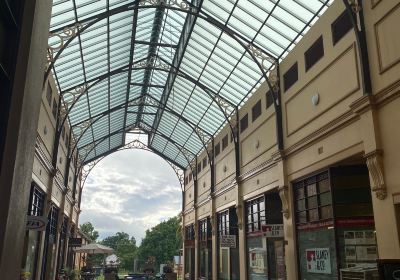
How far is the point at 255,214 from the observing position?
774 inches

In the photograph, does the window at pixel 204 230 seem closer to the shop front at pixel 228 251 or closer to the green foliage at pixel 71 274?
the shop front at pixel 228 251

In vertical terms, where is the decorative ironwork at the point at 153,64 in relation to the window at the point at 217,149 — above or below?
above

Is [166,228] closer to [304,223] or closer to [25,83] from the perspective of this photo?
[304,223]

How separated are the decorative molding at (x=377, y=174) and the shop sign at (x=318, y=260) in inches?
142

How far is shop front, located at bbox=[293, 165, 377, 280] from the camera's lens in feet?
39.5

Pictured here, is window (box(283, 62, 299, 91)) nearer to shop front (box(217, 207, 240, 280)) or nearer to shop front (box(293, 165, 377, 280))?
shop front (box(293, 165, 377, 280))

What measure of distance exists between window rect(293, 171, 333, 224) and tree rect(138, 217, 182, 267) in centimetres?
4956

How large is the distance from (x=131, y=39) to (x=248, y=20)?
714 cm

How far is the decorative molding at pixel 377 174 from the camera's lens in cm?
987

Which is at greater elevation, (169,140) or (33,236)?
(169,140)

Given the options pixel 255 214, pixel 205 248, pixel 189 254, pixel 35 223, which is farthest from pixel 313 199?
pixel 189 254

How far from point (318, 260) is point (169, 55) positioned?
567 inches

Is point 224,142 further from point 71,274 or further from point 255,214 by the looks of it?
point 71,274

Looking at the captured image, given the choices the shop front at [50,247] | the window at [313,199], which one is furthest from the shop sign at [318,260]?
the shop front at [50,247]
